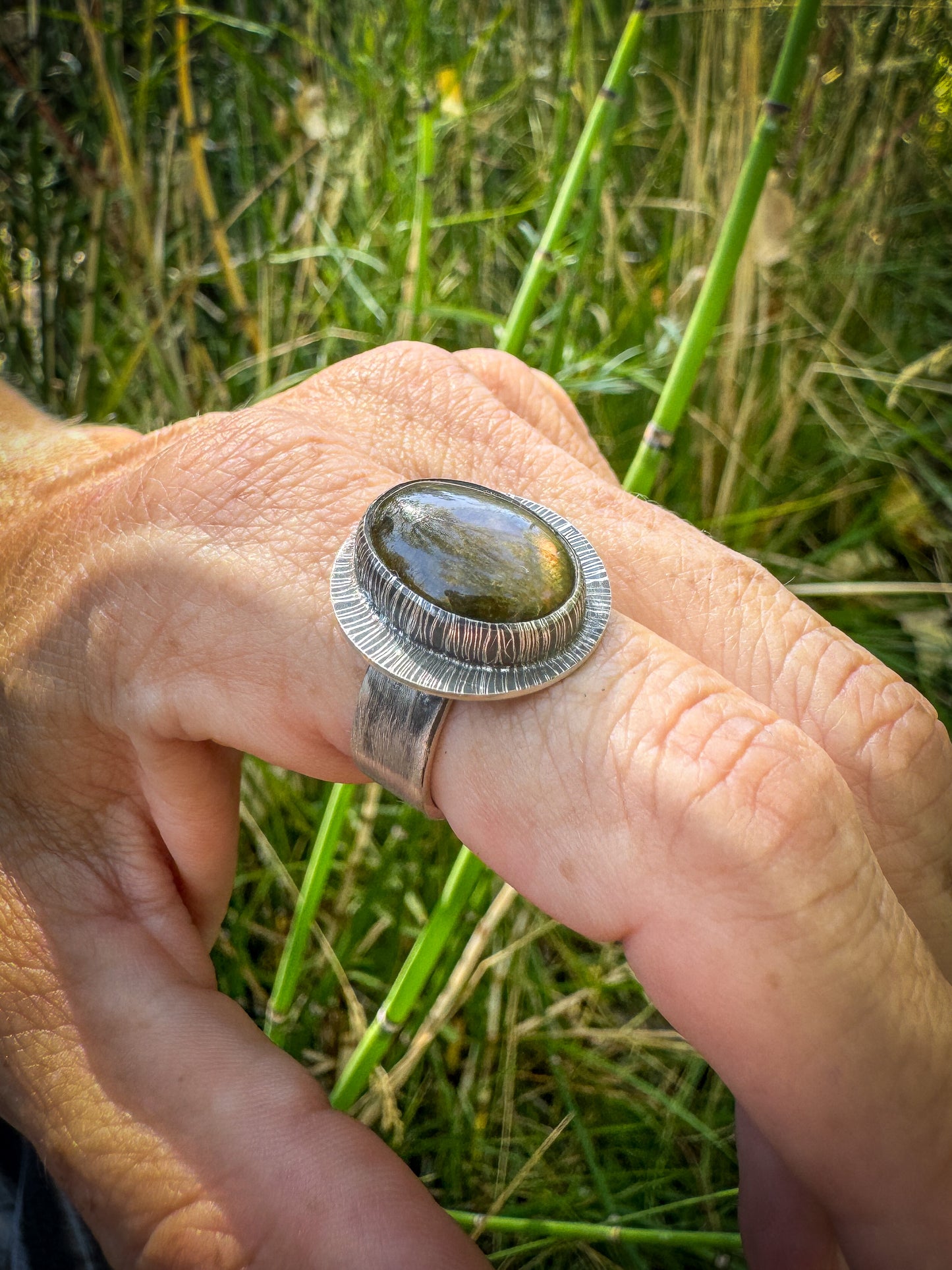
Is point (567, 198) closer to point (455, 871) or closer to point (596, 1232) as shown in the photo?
point (455, 871)

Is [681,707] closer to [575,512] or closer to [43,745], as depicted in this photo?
[575,512]

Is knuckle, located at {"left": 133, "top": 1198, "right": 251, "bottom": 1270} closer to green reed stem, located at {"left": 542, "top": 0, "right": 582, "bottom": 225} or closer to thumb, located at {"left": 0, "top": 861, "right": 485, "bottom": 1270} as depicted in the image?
thumb, located at {"left": 0, "top": 861, "right": 485, "bottom": 1270}

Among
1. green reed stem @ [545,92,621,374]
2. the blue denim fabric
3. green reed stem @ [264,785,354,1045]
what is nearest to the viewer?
the blue denim fabric

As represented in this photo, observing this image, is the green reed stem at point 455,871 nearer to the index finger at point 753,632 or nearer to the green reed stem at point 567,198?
the green reed stem at point 567,198

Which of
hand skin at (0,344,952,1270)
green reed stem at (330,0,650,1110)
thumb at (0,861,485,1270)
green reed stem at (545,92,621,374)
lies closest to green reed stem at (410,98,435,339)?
green reed stem at (330,0,650,1110)

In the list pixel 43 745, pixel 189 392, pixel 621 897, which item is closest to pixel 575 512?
pixel 621 897
